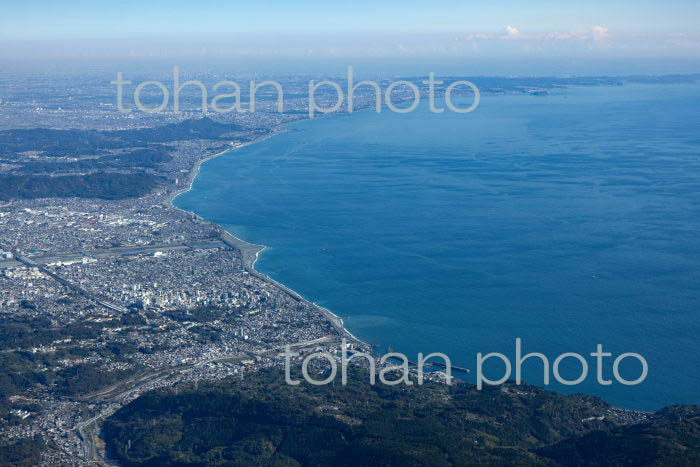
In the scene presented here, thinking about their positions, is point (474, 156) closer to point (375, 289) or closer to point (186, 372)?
point (375, 289)

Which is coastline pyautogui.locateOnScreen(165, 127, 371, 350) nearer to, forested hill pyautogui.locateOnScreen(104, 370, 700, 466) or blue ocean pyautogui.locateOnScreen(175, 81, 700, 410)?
blue ocean pyautogui.locateOnScreen(175, 81, 700, 410)

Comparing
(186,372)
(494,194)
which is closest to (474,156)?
(494,194)

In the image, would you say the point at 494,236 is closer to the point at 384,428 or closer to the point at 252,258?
the point at 252,258

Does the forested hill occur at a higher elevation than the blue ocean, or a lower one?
lower

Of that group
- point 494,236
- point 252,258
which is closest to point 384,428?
point 252,258

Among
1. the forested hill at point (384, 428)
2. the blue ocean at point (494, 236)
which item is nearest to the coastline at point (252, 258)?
the blue ocean at point (494, 236)

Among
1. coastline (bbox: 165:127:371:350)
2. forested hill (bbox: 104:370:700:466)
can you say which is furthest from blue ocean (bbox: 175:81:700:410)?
forested hill (bbox: 104:370:700:466)
